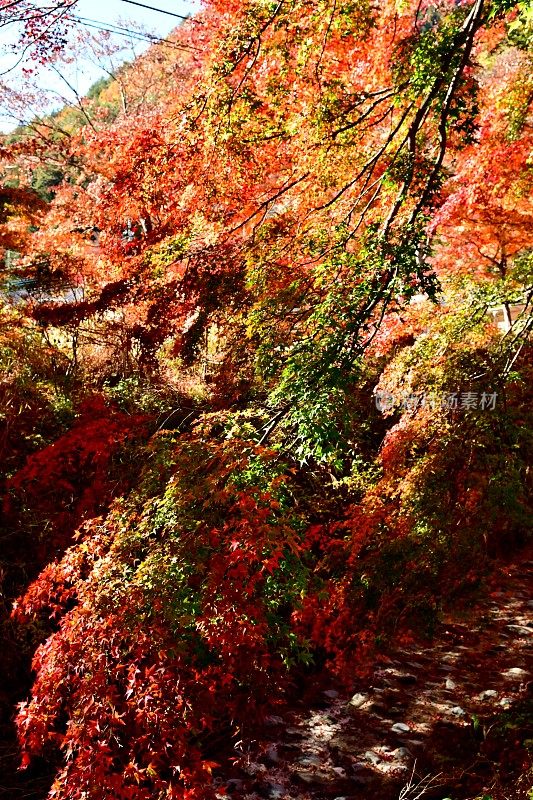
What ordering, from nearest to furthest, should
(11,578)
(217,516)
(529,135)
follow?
(217,516) < (11,578) < (529,135)

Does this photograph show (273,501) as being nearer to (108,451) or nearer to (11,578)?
(108,451)

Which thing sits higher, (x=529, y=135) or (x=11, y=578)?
(x=529, y=135)

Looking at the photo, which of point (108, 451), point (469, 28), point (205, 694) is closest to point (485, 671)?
point (205, 694)

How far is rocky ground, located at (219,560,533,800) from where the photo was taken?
4641 mm

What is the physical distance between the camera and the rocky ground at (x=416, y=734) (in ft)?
15.2

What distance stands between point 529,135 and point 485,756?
8249 mm

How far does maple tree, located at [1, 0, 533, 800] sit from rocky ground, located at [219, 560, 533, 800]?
1.21ft

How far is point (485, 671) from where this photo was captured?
21.0ft
